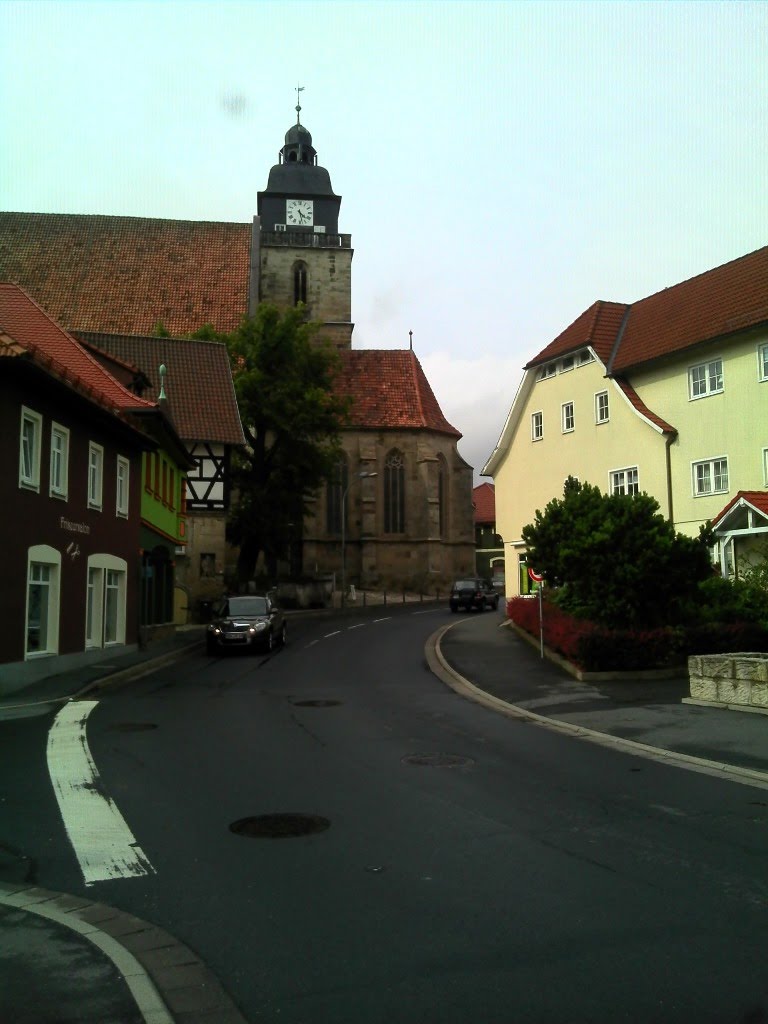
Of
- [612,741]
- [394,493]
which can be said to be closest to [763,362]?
[612,741]

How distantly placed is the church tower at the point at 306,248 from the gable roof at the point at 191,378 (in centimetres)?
2656

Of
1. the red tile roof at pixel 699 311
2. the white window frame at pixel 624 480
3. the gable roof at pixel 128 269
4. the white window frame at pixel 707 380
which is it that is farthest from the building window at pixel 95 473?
the gable roof at pixel 128 269

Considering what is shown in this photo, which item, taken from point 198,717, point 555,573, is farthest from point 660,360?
point 198,717

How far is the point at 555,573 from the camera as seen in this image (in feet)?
70.7

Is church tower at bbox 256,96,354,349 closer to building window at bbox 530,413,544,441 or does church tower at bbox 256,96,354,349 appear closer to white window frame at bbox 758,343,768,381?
building window at bbox 530,413,544,441

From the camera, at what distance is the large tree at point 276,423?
46.1 metres

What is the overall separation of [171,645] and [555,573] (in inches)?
472

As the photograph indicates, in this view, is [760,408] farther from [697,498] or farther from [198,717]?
[198,717]

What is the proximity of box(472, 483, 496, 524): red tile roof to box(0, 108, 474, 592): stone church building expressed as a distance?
24.1m

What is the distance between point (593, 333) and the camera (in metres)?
33.6

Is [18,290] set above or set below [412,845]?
above

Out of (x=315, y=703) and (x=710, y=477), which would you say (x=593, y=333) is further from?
(x=315, y=703)

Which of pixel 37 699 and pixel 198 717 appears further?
pixel 37 699

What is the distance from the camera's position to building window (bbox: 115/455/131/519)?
80.8ft
